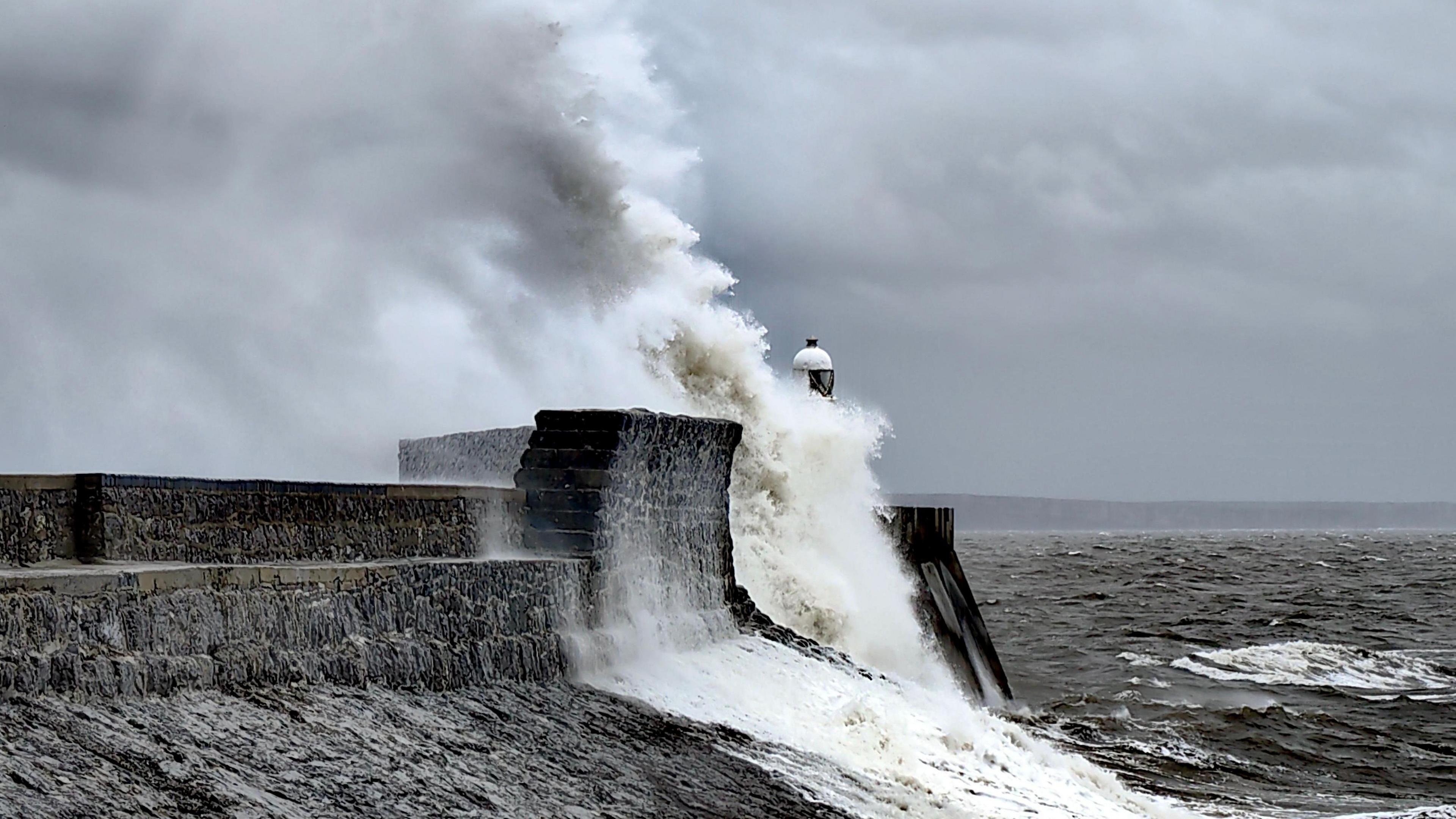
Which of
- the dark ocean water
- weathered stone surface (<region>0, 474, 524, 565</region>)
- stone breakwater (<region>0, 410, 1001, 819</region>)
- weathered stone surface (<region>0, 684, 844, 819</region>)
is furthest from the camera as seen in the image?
the dark ocean water

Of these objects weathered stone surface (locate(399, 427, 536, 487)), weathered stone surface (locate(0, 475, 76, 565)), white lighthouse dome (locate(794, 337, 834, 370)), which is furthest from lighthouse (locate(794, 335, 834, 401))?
weathered stone surface (locate(0, 475, 76, 565))

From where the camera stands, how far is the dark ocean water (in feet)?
41.6

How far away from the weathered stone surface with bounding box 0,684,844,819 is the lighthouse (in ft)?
34.1

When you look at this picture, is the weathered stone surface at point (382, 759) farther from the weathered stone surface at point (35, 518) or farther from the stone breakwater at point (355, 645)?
the weathered stone surface at point (35, 518)

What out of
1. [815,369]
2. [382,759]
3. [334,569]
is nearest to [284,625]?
[334,569]

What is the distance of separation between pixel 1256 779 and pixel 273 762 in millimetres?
9264

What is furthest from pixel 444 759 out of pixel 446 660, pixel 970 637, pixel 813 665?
pixel 970 637

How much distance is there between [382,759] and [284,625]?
27.6 inches

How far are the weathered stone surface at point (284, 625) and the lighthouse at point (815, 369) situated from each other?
33.0 feet

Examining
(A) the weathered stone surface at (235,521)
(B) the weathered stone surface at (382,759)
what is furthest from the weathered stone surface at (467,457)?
(B) the weathered stone surface at (382,759)

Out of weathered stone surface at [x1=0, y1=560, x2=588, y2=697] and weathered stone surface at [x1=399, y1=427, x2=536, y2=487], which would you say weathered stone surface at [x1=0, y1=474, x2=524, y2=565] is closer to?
weathered stone surface at [x1=0, y1=560, x2=588, y2=697]

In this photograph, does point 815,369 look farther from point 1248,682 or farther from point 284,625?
point 284,625

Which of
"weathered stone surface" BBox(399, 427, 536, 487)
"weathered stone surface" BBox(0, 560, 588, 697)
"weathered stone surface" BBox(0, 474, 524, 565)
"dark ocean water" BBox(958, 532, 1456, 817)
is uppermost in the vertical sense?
"weathered stone surface" BBox(399, 427, 536, 487)

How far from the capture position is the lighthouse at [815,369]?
61.4ft
